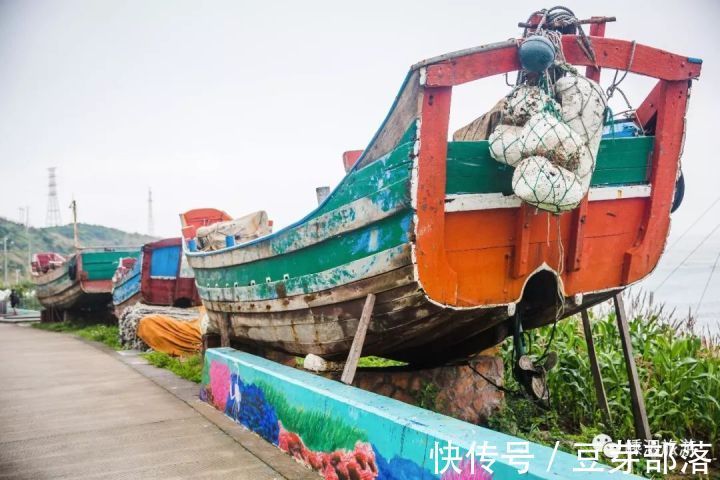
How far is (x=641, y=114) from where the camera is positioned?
4.15 m

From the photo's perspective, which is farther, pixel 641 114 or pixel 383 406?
pixel 641 114

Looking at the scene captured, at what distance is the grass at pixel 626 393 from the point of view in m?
4.92

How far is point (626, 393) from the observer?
18.0 ft

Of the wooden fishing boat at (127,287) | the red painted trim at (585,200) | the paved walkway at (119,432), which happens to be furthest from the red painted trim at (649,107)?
the wooden fishing boat at (127,287)

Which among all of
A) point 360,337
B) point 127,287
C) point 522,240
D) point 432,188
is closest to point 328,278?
point 360,337

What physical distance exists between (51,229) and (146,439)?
92.3 m

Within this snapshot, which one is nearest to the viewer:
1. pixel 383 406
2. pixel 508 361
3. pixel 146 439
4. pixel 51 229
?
pixel 383 406

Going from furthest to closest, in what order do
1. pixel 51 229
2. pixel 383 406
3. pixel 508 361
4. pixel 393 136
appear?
pixel 51 229 → pixel 508 361 → pixel 393 136 → pixel 383 406

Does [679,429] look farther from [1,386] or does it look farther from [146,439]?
[1,386]

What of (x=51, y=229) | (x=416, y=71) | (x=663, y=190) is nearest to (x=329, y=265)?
(x=416, y=71)

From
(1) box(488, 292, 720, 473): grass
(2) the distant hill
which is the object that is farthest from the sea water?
(2) the distant hill

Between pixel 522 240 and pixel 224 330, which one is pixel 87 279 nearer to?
pixel 224 330

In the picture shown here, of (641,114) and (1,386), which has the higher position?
(641,114)

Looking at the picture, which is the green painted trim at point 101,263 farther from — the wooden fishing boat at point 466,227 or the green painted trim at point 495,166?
the green painted trim at point 495,166
